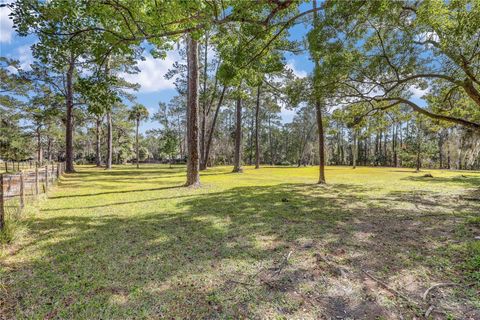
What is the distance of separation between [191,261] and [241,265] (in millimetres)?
749

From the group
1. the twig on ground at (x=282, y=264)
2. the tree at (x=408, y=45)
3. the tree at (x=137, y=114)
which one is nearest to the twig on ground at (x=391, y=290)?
the twig on ground at (x=282, y=264)

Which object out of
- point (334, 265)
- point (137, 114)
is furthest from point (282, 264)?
point (137, 114)

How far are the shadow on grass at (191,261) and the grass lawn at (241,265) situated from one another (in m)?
0.02

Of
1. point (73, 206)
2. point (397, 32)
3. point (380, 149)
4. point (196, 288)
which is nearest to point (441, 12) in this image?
point (397, 32)

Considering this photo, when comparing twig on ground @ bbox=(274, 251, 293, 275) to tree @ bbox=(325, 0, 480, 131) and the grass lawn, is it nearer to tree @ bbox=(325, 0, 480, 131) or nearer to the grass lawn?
the grass lawn

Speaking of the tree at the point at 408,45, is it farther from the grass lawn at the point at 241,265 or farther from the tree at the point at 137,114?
the tree at the point at 137,114

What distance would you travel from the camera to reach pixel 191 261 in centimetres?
365

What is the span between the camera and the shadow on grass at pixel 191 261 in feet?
8.55

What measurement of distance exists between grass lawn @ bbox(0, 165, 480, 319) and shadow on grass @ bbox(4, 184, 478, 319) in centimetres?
2

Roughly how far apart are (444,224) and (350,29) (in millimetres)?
5605

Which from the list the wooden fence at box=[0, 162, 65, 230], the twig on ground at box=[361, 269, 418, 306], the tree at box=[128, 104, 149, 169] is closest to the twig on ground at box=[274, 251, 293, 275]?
the twig on ground at box=[361, 269, 418, 306]

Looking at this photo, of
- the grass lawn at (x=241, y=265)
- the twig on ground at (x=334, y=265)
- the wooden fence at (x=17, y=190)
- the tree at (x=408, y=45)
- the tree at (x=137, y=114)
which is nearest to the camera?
the grass lawn at (x=241, y=265)

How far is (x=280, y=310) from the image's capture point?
256 cm

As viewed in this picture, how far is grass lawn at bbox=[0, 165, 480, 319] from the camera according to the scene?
260cm
